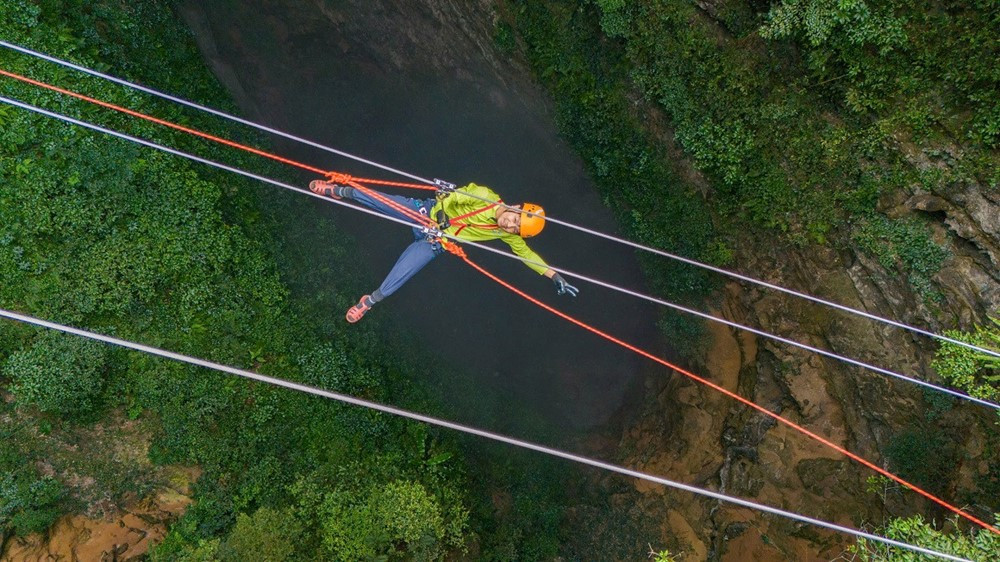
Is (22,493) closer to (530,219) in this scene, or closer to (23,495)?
(23,495)

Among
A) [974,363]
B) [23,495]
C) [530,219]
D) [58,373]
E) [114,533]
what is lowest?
[114,533]

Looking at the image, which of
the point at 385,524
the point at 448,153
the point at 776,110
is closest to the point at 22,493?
the point at 385,524

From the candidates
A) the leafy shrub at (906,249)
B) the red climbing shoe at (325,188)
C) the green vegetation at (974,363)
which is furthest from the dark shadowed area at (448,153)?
the green vegetation at (974,363)

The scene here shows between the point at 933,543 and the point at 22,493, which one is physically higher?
the point at 933,543

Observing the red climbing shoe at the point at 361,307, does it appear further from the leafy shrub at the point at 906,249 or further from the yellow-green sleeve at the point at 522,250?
the leafy shrub at the point at 906,249

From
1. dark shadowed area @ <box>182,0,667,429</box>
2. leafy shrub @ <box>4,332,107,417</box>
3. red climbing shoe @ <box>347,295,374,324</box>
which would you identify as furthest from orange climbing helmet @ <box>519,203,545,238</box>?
leafy shrub @ <box>4,332,107,417</box>
